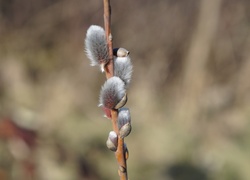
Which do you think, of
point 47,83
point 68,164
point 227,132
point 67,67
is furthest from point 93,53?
point 67,67

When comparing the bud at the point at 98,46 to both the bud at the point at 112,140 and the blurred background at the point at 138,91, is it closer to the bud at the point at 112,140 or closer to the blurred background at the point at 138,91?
the bud at the point at 112,140

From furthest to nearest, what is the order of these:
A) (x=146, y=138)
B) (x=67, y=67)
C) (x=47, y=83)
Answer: (x=67, y=67) → (x=47, y=83) → (x=146, y=138)

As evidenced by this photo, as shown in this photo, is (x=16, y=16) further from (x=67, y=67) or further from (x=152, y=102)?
(x=152, y=102)

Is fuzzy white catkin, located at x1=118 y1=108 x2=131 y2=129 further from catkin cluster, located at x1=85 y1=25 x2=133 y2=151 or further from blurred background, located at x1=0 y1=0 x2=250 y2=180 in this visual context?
blurred background, located at x1=0 y1=0 x2=250 y2=180

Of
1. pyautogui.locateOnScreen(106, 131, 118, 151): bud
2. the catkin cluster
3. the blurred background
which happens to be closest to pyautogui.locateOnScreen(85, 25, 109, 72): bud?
the catkin cluster

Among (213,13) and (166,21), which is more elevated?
(213,13)

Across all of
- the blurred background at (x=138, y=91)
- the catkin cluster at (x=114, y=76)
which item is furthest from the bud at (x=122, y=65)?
the blurred background at (x=138, y=91)

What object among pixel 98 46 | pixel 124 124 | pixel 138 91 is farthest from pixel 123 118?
pixel 138 91
